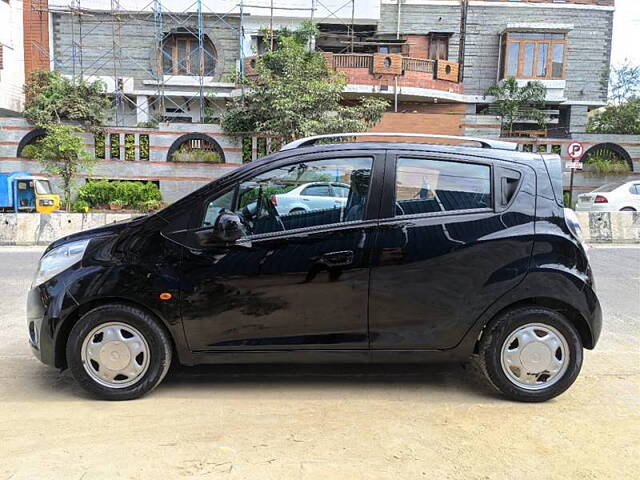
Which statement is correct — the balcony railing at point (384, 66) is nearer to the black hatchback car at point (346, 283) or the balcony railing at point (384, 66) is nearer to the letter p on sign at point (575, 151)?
the letter p on sign at point (575, 151)

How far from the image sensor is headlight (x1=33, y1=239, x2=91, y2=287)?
3.68 metres

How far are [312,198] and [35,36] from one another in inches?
1122

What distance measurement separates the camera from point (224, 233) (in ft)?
11.5

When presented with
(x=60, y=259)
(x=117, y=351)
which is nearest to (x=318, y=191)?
(x=117, y=351)

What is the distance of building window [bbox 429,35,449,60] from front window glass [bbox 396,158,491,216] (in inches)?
1054

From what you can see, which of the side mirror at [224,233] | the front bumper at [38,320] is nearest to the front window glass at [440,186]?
the side mirror at [224,233]

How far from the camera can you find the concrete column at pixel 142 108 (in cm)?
2600

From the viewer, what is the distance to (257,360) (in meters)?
3.67

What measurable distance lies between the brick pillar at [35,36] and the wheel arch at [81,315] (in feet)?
88.5

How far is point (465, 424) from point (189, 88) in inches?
1021

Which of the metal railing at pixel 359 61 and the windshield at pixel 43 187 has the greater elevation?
the metal railing at pixel 359 61

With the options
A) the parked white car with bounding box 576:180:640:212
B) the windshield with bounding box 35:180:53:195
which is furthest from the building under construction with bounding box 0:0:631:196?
the parked white car with bounding box 576:180:640:212

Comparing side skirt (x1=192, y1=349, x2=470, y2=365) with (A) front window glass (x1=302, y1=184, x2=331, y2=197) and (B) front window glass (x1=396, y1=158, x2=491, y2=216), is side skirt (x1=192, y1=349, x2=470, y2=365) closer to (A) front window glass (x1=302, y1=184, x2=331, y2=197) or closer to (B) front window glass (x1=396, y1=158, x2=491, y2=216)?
(B) front window glass (x1=396, y1=158, x2=491, y2=216)

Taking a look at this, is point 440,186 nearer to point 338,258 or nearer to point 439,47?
point 338,258
